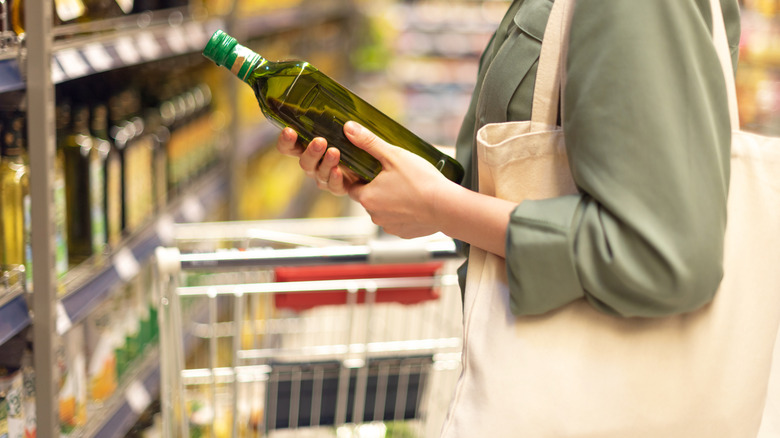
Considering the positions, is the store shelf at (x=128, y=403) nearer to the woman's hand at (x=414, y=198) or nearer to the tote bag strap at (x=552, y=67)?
the woman's hand at (x=414, y=198)

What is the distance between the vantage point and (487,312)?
36.7 inches

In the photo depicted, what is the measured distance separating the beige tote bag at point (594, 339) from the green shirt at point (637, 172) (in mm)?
55

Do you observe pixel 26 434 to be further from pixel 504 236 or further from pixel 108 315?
pixel 504 236

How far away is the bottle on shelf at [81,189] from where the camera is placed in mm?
1765

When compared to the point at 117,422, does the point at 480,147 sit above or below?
above

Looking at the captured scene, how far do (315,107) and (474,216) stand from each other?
1.06ft

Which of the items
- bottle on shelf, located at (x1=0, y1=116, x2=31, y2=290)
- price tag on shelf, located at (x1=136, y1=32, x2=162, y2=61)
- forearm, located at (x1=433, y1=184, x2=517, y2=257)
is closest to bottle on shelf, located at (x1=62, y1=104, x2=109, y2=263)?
price tag on shelf, located at (x1=136, y1=32, x2=162, y2=61)

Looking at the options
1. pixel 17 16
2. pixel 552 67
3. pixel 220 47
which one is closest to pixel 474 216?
pixel 552 67

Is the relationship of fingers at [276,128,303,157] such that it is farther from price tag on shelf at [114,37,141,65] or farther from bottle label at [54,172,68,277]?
price tag on shelf at [114,37,141,65]

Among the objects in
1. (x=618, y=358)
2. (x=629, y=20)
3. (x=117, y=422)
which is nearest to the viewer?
(x=629, y=20)

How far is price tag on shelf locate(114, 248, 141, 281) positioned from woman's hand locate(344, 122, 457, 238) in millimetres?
1023

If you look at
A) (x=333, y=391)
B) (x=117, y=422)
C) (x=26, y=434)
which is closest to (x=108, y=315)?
(x=117, y=422)

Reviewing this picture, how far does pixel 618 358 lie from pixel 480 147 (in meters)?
0.30

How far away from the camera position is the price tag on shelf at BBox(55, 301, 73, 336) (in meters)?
1.48
